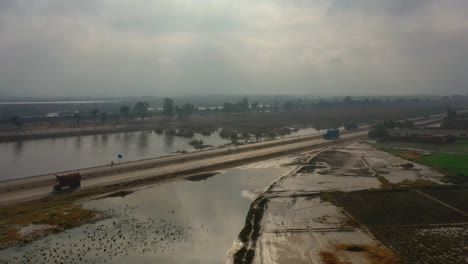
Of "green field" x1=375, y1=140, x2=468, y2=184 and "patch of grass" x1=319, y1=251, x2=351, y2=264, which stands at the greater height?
"green field" x1=375, y1=140, x2=468, y2=184

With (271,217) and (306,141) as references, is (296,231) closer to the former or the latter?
(271,217)

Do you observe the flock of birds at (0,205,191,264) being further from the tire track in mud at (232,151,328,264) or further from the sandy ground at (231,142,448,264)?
the sandy ground at (231,142,448,264)

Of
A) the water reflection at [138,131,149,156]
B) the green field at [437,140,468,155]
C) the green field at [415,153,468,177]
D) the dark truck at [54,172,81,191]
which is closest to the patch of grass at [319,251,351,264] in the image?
the dark truck at [54,172,81,191]

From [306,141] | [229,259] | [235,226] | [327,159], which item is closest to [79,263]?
[229,259]

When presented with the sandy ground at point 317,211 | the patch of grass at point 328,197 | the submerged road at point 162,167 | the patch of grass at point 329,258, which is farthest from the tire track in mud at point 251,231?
the submerged road at point 162,167


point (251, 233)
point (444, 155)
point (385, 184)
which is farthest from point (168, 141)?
point (251, 233)
